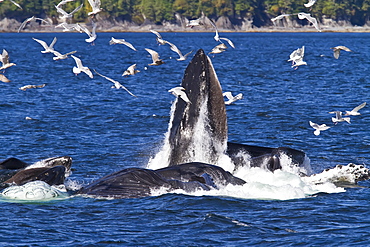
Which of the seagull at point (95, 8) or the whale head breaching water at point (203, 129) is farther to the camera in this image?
the seagull at point (95, 8)

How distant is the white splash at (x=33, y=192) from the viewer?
555 inches

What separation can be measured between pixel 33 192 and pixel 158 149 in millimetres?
6391

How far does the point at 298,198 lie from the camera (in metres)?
14.2

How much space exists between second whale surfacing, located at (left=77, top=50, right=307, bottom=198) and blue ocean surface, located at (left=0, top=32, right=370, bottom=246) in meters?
0.26

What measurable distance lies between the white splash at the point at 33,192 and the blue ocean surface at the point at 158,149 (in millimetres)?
205

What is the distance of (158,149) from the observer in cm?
2016

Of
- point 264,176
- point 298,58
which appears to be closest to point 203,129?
point 264,176

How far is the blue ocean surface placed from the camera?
12.2 meters

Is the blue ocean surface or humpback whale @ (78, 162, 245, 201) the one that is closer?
the blue ocean surface

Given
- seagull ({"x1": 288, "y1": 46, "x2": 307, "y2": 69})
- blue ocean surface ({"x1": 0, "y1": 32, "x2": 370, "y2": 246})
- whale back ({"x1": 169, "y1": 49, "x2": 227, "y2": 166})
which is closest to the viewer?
blue ocean surface ({"x1": 0, "y1": 32, "x2": 370, "y2": 246})

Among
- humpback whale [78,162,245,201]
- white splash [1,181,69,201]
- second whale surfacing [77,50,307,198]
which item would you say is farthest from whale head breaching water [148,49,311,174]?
white splash [1,181,69,201]

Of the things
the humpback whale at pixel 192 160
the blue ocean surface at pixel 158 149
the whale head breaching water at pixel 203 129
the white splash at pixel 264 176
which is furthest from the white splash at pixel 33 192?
the whale head breaching water at pixel 203 129

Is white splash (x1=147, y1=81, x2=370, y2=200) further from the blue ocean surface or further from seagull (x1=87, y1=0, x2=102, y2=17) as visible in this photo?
seagull (x1=87, y1=0, x2=102, y2=17)

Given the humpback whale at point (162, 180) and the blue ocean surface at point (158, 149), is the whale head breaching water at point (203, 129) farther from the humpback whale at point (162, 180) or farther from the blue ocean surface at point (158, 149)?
the blue ocean surface at point (158, 149)
